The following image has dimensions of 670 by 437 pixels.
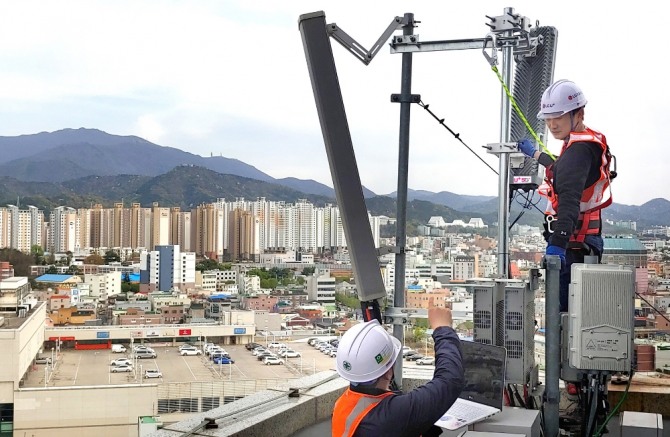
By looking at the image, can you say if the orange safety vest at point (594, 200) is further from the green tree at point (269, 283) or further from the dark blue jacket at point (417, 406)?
the green tree at point (269, 283)

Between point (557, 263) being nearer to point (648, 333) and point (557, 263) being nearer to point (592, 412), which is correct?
point (592, 412)

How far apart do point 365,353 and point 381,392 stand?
10 cm

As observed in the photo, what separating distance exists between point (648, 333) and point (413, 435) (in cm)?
144

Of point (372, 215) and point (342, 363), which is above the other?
point (372, 215)

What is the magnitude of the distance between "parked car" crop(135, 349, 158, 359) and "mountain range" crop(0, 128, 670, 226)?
137 cm

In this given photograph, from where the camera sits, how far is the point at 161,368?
6.26m

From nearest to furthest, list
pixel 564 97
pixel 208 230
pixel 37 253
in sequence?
pixel 564 97
pixel 208 230
pixel 37 253

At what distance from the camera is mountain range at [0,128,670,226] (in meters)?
6.71

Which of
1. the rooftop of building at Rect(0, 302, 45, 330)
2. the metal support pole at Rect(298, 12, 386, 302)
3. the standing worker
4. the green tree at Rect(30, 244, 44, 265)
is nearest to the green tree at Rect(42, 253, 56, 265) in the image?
the green tree at Rect(30, 244, 44, 265)

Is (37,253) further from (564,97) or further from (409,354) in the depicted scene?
(564,97)

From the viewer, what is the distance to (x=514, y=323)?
8.45 ft

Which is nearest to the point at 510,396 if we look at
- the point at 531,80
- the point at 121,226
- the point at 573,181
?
the point at 573,181

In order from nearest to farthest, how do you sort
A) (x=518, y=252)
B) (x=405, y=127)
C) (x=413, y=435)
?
(x=413, y=435) → (x=405, y=127) → (x=518, y=252)

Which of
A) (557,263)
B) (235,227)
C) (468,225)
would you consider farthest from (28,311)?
(557,263)
